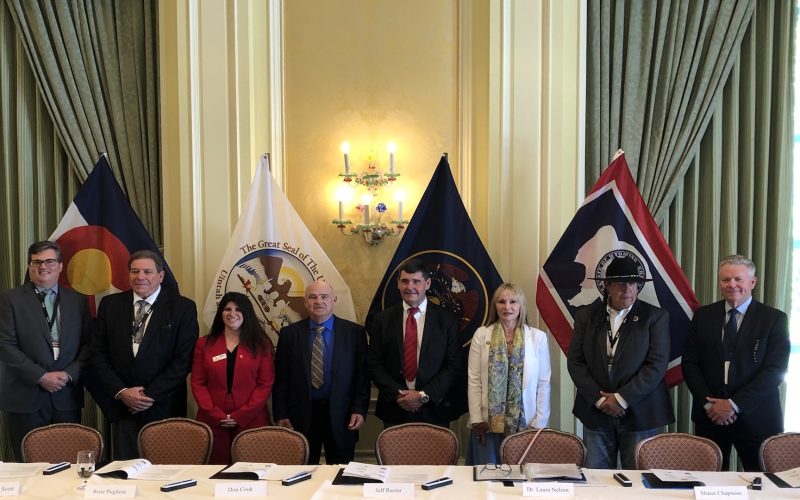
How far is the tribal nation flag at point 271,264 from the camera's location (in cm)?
481

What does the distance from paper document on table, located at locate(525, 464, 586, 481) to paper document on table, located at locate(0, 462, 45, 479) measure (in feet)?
7.07

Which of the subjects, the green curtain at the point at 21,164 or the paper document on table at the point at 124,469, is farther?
the green curtain at the point at 21,164

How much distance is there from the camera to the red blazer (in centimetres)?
420

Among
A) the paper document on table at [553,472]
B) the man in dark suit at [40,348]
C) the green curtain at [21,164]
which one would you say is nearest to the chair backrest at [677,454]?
the paper document on table at [553,472]

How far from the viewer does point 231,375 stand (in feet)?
14.0

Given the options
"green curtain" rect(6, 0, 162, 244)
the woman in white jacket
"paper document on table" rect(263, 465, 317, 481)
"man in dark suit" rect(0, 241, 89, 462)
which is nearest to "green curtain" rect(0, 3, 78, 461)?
"green curtain" rect(6, 0, 162, 244)

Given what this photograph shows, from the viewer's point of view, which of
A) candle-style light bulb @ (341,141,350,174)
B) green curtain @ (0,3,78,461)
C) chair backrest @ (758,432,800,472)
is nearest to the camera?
chair backrest @ (758,432,800,472)

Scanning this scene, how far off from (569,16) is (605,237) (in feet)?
5.06

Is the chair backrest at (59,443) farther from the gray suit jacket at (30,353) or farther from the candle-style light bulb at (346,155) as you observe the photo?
the candle-style light bulb at (346,155)

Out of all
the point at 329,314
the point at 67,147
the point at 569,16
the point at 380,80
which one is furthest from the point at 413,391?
the point at 67,147

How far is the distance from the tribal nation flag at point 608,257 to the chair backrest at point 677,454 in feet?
3.50

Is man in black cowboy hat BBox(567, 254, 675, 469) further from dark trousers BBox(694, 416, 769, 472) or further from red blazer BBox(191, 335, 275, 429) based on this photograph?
red blazer BBox(191, 335, 275, 429)

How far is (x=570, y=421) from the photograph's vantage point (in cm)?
498

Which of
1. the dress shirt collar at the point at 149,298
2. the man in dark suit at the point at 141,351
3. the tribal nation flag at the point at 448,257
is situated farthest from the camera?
the tribal nation flag at the point at 448,257
